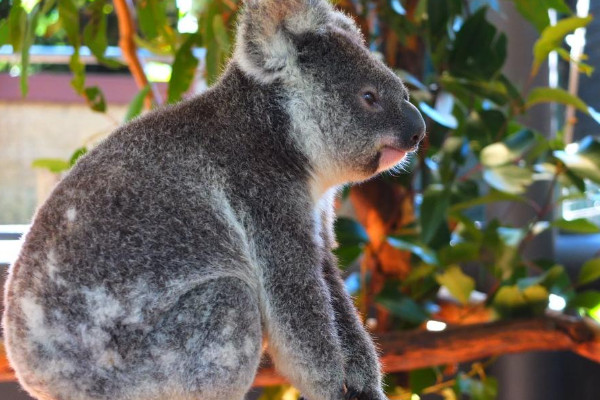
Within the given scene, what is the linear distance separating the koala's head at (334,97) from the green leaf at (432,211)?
76 cm

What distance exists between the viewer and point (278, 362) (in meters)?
1.28

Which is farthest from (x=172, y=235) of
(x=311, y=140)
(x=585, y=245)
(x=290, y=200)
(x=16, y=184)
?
(x=16, y=184)

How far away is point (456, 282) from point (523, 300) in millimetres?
210

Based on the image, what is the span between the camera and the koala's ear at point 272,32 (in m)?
1.32

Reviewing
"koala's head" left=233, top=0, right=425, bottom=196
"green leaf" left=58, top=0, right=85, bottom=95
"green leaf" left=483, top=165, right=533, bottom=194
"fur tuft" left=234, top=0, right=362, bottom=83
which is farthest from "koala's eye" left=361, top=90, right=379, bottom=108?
"green leaf" left=58, top=0, right=85, bottom=95

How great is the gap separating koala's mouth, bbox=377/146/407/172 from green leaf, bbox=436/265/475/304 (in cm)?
96

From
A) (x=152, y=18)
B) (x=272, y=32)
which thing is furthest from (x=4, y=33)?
(x=272, y=32)

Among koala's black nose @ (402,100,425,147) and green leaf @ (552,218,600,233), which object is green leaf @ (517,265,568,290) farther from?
koala's black nose @ (402,100,425,147)

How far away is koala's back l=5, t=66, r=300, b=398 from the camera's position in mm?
1162

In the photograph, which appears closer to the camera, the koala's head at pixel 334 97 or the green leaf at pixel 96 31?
the koala's head at pixel 334 97

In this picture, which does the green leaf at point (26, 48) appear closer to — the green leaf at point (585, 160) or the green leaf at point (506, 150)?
the green leaf at point (506, 150)

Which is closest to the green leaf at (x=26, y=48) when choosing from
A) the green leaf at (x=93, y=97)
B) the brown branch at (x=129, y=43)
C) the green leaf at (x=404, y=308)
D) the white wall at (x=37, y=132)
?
the green leaf at (x=93, y=97)

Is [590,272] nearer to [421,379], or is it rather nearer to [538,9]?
[421,379]

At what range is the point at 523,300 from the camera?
230 centimetres
